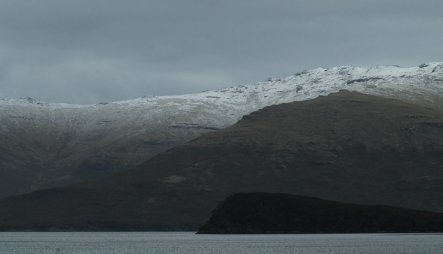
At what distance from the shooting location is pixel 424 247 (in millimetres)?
144250

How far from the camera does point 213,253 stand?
13812 centimetres

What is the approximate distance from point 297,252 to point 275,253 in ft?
15.8

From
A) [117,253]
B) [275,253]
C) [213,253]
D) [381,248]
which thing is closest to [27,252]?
[117,253]

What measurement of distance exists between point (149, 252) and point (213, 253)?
1630 cm

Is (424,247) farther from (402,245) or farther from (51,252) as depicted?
(51,252)

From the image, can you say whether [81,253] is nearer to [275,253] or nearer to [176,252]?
[176,252]

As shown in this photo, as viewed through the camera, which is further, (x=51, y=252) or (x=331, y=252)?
(x=51, y=252)

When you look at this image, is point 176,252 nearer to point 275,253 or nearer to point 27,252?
point 275,253

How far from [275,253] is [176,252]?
2238 centimetres

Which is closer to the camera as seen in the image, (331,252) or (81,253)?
(331,252)

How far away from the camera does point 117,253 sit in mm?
144000

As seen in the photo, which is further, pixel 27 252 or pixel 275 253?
pixel 27 252

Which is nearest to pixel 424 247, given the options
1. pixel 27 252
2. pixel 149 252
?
pixel 149 252

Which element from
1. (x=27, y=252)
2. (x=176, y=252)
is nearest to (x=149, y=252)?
(x=176, y=252)
